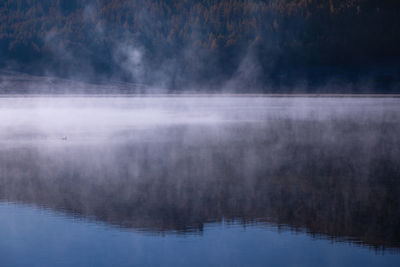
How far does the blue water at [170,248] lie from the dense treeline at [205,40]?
264ft

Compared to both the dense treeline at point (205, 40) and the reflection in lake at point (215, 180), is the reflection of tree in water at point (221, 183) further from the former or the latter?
the dense treeline at point (205, 40)

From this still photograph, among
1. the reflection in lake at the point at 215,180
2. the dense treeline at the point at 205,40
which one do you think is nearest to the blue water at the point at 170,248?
the reflection in lake at the point at 215,180

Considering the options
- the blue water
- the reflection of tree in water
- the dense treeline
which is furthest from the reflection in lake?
the dense treeline

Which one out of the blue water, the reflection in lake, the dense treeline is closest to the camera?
the blue water

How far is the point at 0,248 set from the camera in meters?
8.05

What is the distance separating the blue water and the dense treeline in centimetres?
8052

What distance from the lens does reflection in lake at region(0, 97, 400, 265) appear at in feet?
30.8

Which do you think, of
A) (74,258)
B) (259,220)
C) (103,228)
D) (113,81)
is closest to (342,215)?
(259,220)

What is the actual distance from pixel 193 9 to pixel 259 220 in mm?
116153

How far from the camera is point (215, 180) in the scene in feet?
42.0

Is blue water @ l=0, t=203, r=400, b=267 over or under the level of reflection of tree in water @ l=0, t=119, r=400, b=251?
under

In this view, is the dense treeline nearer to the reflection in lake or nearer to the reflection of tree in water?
the reflection in lake

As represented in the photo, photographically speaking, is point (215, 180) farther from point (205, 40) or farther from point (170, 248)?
point (205, 40)

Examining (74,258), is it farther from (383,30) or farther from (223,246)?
(383,30)
